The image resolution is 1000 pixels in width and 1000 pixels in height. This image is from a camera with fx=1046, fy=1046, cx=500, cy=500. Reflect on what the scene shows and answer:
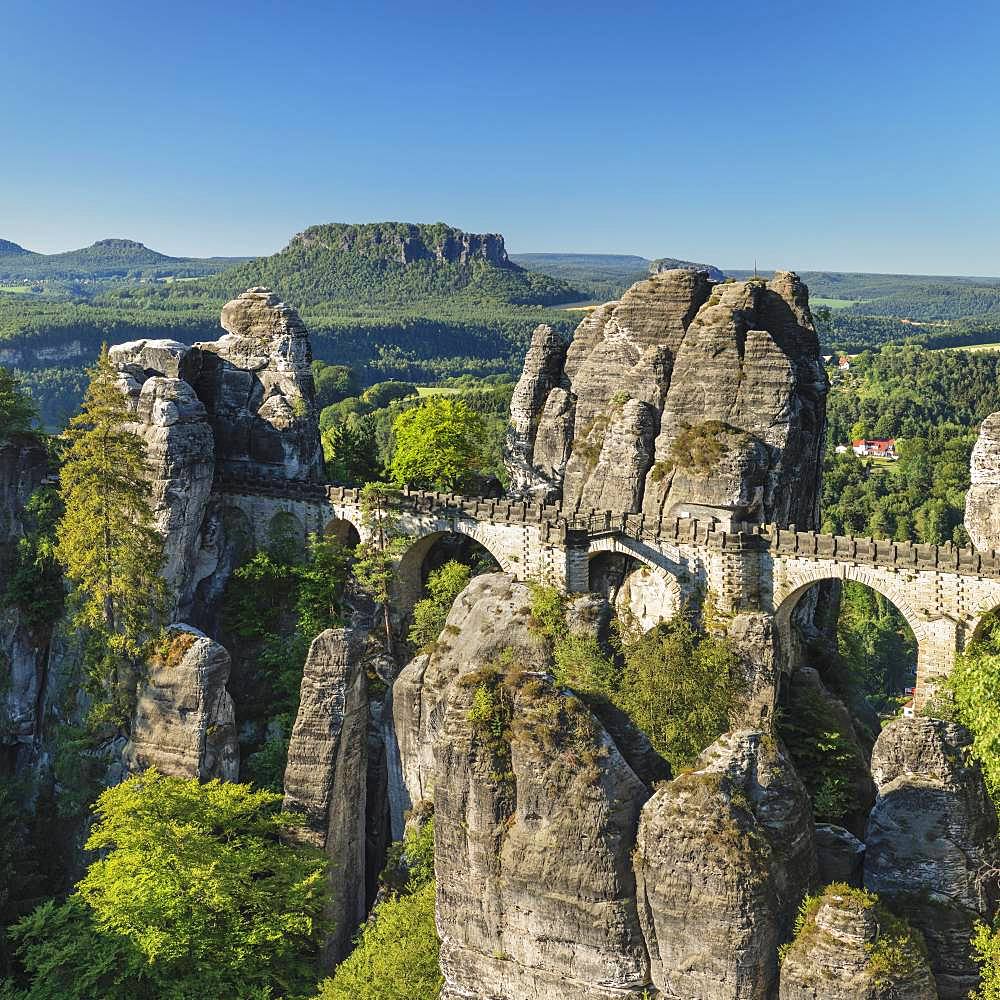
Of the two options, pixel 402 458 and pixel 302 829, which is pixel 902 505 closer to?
pixel 402 458

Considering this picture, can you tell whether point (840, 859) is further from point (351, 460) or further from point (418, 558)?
point (351, 460)

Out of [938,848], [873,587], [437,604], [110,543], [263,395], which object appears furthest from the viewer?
[263,395]

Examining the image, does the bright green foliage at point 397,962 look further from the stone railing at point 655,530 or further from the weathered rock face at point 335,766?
the stone railing at point 655,530

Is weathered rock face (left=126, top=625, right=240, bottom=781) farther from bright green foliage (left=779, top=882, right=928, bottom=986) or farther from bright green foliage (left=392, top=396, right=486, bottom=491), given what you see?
bright green foliage (left=779, top=882, right=928, bottom=986)

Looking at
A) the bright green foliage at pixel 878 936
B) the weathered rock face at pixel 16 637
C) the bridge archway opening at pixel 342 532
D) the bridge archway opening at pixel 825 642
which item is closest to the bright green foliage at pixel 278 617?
the bridge archway opening at pixel 342 532

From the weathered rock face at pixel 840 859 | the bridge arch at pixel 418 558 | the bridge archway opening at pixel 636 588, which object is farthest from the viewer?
the bridge arch at pixel 418 558

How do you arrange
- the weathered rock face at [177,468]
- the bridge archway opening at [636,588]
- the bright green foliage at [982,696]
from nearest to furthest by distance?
the bright green foliage at [982,696] → the bridge archway opening at [636,588] → the weathered rock face at [177,468]

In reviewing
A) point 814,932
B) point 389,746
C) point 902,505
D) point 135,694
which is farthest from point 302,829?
point 902,505

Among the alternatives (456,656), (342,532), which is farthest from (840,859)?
(342,532)
